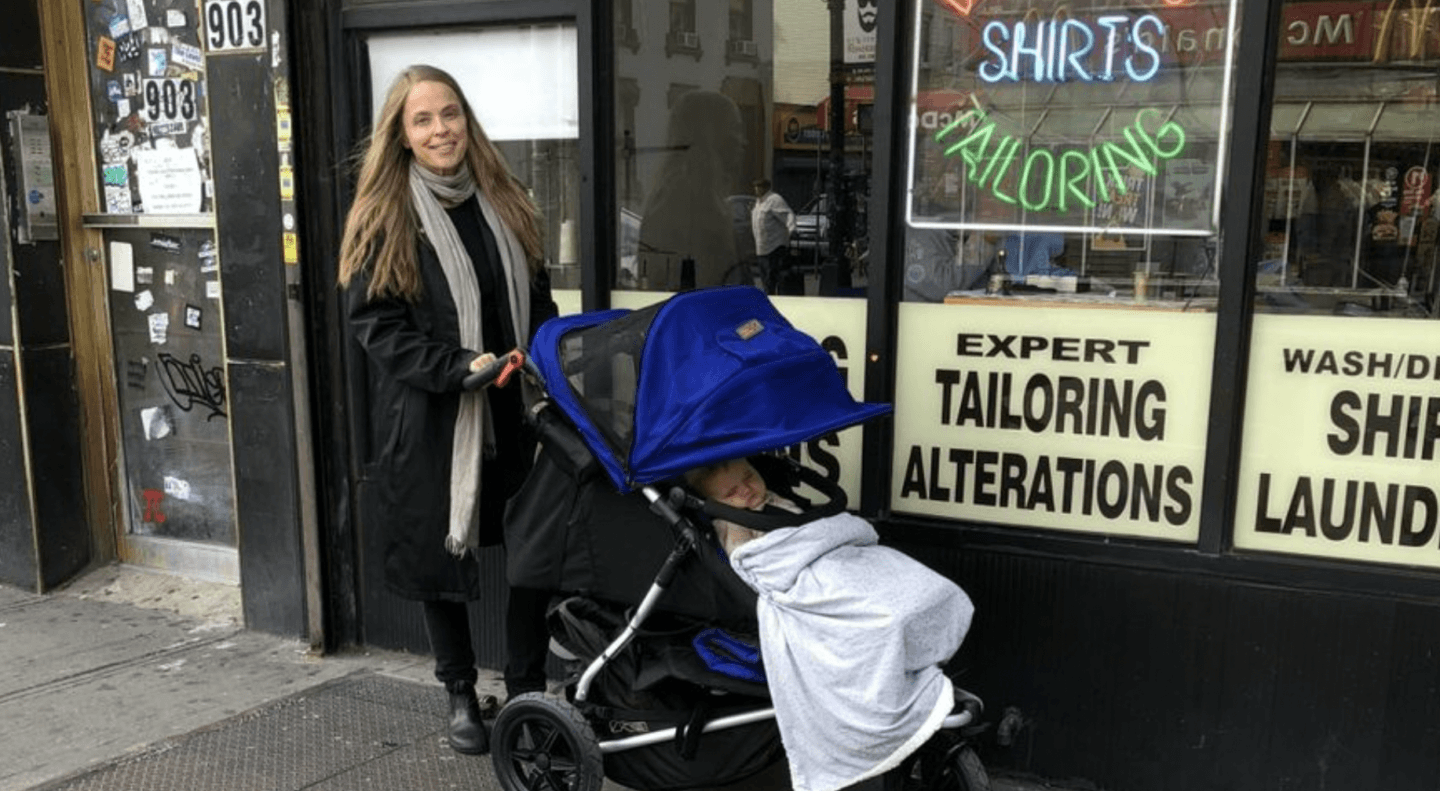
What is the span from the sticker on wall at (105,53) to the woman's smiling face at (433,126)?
281cm

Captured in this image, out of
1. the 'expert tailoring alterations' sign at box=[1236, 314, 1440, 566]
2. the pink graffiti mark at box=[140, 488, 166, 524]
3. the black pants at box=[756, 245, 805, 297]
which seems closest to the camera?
the 'expert tailoring alterations' sign at box=[1236, 314, 1440, 566]

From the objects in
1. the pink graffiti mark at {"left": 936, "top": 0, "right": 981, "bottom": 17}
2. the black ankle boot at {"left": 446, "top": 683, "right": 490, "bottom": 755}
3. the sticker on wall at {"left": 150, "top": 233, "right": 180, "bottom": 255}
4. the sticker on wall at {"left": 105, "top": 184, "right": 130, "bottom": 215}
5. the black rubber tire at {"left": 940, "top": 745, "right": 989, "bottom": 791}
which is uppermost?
the pink graffiti mark at {"left": 936, "top": 0, "right": 981, "bottom": 17}

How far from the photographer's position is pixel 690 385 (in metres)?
2.70

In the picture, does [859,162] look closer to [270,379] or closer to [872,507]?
[872,507]

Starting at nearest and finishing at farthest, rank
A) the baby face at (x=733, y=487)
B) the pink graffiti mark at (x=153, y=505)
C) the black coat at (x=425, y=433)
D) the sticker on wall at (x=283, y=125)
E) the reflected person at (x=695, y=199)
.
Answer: the baby face at (x=733, y=487), the black coat at (x=425, y=433), the reflected person at (x=695, y=199), the sticker on wall at (x=283, y=125), the pink graffiti mark at (x=153, y=505)

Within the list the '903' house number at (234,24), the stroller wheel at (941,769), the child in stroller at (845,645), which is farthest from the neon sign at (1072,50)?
the '903' house number at (234,24)

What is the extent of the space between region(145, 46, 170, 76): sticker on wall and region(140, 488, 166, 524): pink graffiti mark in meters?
1.96

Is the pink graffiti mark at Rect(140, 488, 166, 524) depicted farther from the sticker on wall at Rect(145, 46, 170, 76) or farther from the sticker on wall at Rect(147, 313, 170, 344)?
the sticker on wall at Rect(145, 46, 170, 76)

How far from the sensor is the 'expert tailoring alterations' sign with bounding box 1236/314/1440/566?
3.11 m

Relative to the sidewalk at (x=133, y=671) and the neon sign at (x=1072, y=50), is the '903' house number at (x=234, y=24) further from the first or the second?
the neon sign at (x=1072, y=50)

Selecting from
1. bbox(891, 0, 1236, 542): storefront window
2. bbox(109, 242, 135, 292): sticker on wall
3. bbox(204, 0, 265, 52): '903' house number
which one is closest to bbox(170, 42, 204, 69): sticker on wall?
bbox(204, 0, 265, 52): '903' house number

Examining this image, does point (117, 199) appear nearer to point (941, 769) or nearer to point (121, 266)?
point (121, 266)

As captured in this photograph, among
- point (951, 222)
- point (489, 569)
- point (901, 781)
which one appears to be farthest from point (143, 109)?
point (901, 781)

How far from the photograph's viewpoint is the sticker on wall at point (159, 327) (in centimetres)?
543
